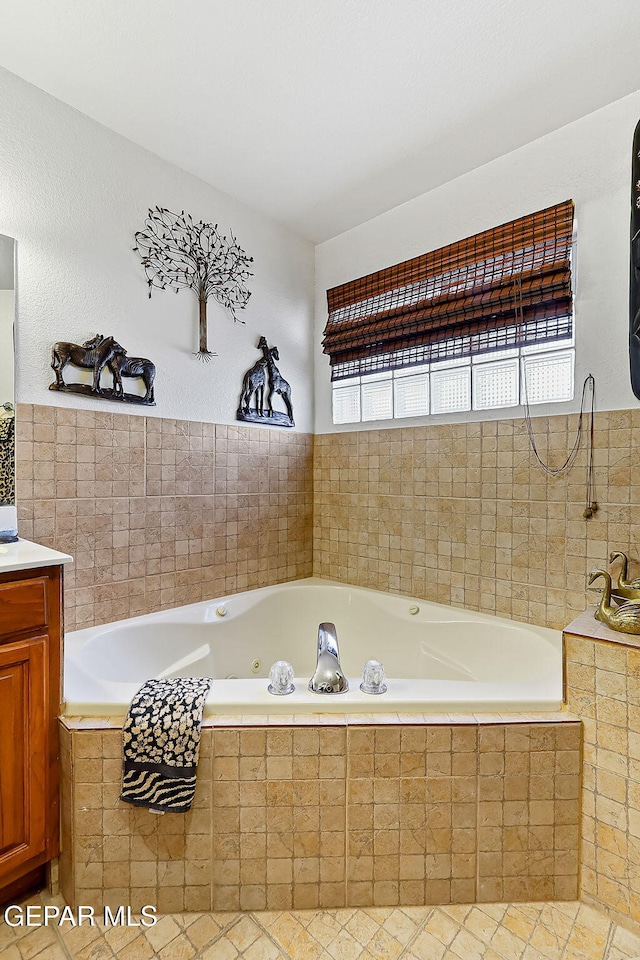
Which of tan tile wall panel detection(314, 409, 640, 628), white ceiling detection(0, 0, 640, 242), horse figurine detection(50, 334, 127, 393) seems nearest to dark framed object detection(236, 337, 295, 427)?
tan tile wall panel detection(314, 409, 640, 628)

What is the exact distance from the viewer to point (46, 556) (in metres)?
1.44

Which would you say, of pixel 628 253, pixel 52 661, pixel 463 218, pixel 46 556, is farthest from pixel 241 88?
pixel 52 661

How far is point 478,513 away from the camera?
2262mm

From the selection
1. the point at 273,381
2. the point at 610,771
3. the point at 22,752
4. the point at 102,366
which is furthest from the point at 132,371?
the point at 610,771

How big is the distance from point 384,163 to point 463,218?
1.43ft

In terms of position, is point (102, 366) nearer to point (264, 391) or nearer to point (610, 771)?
point (264, 391)

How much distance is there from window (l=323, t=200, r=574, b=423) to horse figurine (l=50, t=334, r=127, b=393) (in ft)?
4.13

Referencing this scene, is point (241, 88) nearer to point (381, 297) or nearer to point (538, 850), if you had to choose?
point (381, 297)

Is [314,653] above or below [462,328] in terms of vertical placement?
below

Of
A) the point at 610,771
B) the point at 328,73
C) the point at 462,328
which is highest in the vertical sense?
the point at 328,73

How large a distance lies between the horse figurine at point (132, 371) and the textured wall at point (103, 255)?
0.05 m

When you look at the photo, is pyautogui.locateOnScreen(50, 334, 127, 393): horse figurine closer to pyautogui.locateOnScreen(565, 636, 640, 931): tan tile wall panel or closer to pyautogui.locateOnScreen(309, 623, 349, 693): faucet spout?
pyautogui.locateOnScreen(309, 623, 349, 693): faucet spout

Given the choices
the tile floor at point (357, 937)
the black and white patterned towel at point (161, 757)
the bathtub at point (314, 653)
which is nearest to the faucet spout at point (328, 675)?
the bathtub at point (314, 653)

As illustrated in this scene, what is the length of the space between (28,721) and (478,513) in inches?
71.6
